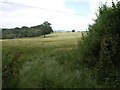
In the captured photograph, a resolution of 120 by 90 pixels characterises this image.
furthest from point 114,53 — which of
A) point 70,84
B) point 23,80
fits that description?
point 23,80

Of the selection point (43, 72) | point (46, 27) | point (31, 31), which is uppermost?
point (46, 27)

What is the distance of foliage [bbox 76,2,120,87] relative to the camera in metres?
18.9

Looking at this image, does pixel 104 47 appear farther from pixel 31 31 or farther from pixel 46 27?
pixel 46 27

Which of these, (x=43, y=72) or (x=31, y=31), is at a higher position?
(x=31, y=31)

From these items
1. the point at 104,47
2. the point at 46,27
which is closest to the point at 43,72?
the point at 104,47

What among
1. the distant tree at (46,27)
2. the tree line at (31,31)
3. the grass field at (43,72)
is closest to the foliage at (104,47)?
the grass field at (43,72)

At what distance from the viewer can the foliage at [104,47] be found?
18.9m

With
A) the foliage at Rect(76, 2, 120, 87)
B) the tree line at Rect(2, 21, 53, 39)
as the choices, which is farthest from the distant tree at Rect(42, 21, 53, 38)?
the foliage at Rect(76, 2, 120, 87)

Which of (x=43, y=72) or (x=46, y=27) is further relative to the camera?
(x=46, y=27)

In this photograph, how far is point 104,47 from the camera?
797 inches

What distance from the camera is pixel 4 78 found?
57.3ft

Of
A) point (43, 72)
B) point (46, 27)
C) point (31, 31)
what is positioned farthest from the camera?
point (46, 27)

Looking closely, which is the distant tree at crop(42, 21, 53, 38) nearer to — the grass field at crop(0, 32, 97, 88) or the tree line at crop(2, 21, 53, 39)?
the tree line at crop(2, 21, 53, 39)

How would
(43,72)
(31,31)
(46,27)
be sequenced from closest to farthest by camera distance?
(43,72) → (31,31) → (46,27)
